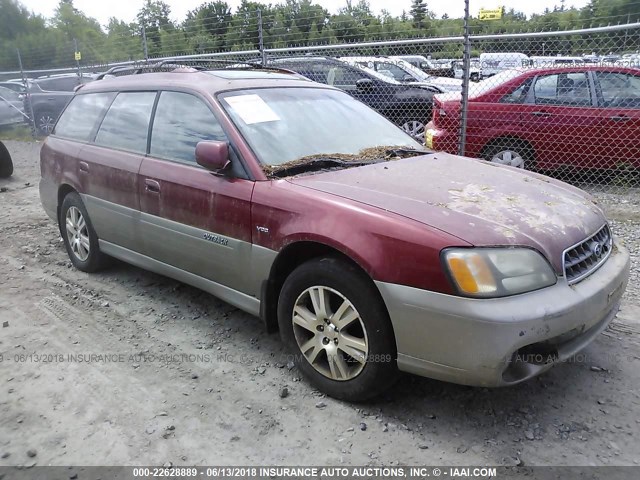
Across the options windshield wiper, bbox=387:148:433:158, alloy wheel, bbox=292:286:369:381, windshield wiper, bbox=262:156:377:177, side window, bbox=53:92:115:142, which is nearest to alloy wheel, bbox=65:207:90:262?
side window, bbox=53:92:115:142

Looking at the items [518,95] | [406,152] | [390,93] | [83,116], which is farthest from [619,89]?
[83,116]

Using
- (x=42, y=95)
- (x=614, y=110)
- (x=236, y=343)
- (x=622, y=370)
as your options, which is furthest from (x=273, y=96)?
(x=42, y=95)

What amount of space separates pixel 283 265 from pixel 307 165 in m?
0.64

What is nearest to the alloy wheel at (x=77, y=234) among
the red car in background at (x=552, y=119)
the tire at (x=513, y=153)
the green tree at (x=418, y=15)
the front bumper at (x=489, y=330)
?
the front bumper at (x=489, y=330)

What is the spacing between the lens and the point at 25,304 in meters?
4.21

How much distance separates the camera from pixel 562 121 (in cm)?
675

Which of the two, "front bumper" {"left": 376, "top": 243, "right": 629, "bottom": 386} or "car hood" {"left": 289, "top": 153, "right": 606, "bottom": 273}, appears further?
"car hood" {"left": 289, "top": 153, "right": 606, "bottom": 273}

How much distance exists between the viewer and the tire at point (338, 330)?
2627 mm

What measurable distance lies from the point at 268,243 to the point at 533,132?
5098mm

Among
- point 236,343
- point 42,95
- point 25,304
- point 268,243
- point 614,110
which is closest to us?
point 268,243

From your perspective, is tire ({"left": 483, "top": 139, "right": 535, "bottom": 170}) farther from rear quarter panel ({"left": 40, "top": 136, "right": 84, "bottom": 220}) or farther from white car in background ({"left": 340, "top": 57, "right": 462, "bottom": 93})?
rear quarter panel ({"left": 40, "top": 136, "right": 84, "bottom": 220})

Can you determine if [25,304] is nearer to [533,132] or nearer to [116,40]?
[533,132]

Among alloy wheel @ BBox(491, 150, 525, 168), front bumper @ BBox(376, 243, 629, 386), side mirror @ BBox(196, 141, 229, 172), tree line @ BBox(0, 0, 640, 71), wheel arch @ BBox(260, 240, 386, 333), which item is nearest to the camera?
front bumper @ BBox(376, 243, 629, 386)

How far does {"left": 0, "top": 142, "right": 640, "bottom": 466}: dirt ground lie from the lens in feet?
8.24
